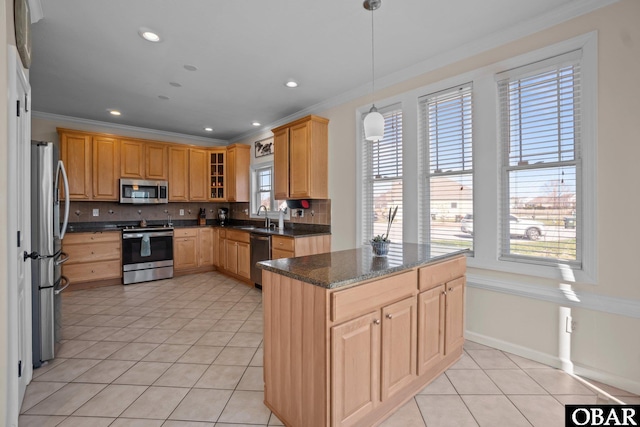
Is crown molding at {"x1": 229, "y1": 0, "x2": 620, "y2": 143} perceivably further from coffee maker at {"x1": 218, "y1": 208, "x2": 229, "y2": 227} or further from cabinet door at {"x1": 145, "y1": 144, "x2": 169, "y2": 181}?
coffee maker at {"x1": 218, "y1": 208, "x2": 229, "y2": 227}

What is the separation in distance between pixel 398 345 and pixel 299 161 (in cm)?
299

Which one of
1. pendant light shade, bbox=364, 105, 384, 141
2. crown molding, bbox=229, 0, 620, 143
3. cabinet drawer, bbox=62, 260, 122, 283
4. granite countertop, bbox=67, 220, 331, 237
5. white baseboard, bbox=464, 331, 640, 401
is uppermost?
crown molding, bbox=229, 0, 620, 143

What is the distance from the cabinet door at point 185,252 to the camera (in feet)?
17.9

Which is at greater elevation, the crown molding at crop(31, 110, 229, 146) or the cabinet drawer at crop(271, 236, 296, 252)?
the crown molding at crop(31, 110, 229, 146)

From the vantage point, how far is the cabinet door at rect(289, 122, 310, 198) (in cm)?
414

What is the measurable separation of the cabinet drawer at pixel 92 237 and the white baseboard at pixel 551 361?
5178 mm

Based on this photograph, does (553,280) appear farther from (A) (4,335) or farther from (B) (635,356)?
(A) (4,335)

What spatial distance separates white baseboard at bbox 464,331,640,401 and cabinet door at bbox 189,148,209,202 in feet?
16.9

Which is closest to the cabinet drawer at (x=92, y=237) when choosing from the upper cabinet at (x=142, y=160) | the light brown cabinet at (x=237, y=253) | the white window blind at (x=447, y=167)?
the upper cabinet at (x=142, y=160)

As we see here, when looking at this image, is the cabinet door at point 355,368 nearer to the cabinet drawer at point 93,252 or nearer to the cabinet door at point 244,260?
the cabinet door at point 244,260

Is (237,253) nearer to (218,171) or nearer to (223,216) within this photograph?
(223,216)

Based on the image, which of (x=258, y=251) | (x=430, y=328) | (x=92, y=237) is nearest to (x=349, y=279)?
(x=430, y=328)

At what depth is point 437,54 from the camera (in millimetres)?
2975

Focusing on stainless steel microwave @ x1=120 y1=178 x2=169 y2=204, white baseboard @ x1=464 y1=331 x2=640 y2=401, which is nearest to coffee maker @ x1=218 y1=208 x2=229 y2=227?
stainless steel microwave @ x1=120 y1=178 x2=169 y2=204
